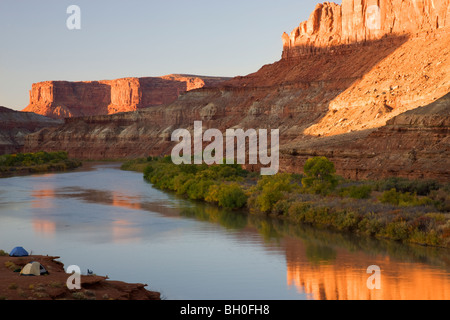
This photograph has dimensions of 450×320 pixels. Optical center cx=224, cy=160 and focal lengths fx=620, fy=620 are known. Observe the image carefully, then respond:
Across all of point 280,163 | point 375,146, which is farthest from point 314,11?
point 375,146

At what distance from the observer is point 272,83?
362ft

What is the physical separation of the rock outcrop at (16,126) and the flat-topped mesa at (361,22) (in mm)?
72208

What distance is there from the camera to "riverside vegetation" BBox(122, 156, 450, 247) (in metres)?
25.4

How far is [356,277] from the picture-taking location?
20422mm

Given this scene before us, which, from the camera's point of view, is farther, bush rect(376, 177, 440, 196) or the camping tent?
bush rect(376, 177, 440, 196)

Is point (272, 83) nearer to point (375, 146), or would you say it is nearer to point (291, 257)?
point (375, 146)

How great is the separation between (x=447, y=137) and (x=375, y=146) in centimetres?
608

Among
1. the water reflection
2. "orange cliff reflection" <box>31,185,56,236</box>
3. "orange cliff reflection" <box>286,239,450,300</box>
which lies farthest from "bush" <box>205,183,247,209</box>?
"orange cliff reflection" <box>286,239,450,300</box>

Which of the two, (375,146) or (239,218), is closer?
(239,218)

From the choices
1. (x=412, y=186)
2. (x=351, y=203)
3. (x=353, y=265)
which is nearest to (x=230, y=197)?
(x=351, y=203)

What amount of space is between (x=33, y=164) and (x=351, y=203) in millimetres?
73080

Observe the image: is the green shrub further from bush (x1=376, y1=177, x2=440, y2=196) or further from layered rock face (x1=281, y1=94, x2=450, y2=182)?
layered rock face (x1=281, y1=94, x2=450, y2=182)

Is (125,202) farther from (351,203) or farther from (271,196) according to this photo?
(351,203)

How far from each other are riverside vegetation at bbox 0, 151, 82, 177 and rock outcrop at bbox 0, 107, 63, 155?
46059 millimetres
